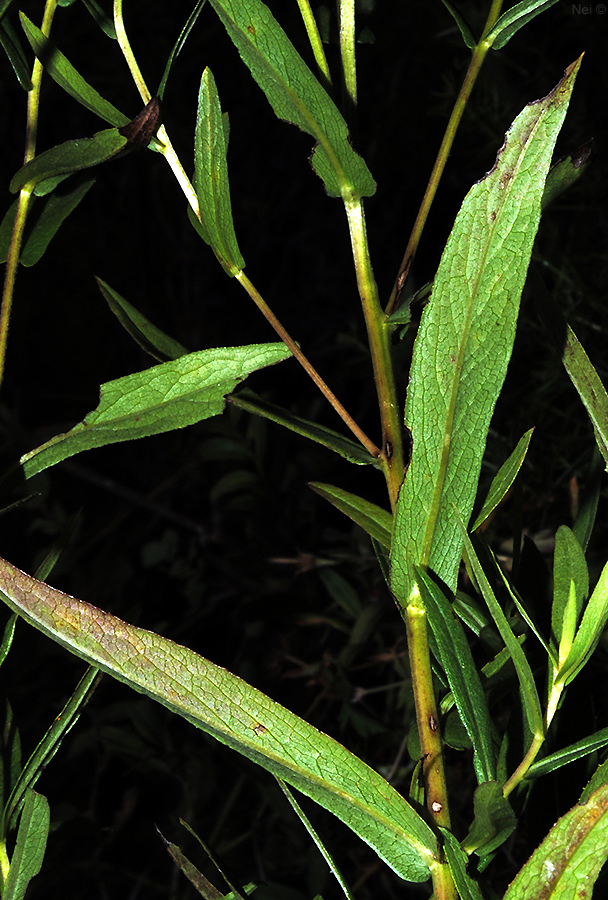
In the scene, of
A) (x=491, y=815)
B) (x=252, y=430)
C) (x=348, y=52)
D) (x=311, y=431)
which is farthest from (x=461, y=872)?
(x=252, y=430)

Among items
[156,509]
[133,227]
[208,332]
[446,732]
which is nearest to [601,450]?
[446,732]

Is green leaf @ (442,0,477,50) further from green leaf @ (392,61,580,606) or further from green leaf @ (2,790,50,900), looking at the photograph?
green leaf @ (2,790,50,900)

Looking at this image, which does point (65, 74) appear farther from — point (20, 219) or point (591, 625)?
point (591, 625)

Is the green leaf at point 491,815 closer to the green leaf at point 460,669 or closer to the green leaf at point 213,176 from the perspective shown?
the green leaf at point 460,669

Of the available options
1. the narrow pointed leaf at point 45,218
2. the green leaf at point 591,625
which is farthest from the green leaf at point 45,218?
the green leaf at point 591,625

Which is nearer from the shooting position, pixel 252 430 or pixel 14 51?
pixel 14 51

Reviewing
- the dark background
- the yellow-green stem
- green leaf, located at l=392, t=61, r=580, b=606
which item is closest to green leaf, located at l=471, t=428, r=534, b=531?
green leaf, located at l=392, t=61, r=580, b=606

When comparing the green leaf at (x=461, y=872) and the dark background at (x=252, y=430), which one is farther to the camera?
the dark background at (x=252, y=430)
